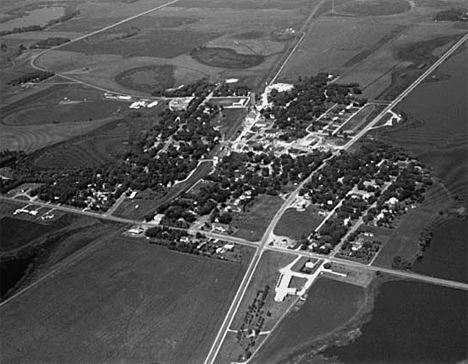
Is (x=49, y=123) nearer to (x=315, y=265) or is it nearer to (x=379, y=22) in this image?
(x=315, y=265)

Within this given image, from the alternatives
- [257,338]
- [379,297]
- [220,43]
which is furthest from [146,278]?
[220,43]

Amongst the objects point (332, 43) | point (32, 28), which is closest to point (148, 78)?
point (332, 43)

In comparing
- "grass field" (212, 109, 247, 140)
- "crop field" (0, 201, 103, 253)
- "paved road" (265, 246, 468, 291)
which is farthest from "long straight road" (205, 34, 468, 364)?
"crop field" (0, 201, 103, 253)

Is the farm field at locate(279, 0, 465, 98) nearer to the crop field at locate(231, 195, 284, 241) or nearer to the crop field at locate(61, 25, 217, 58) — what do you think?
the crop field at locate(61, 25, 217, 58)

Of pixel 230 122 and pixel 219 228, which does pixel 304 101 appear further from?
pixel 219 228

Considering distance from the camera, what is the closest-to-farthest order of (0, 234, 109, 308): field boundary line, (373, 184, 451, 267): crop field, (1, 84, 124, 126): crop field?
(373, 184, 451, 267): crop field → (0, 234, 109, 308): field boundary line → (1, 84, 124, 126): crop field

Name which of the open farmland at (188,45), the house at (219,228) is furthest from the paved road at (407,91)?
the open farmland at (188,45)

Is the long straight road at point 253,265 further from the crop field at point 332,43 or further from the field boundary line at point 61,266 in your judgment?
the crop field at point 332,43
